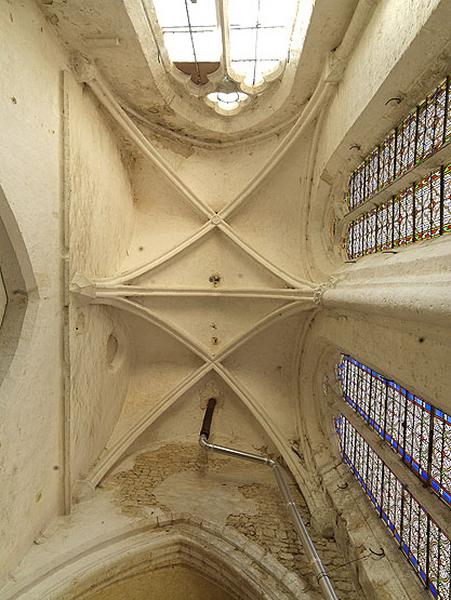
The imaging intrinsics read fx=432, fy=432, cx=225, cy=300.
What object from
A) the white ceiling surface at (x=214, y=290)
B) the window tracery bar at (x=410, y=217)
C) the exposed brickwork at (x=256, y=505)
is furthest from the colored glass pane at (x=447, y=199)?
the exposed brickwork at (x=256, y=505)

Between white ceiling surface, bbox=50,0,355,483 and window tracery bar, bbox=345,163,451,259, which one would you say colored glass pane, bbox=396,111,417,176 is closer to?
window tracery bar, bbox=345,163,451,259

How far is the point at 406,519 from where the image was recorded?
4602 mm

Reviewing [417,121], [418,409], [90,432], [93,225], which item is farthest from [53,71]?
[418,409]

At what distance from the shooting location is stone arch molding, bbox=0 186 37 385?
168 inches

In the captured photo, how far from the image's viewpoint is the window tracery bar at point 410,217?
13.9ft

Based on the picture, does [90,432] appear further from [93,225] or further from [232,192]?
[232,192]

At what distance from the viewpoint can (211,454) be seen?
7406mm

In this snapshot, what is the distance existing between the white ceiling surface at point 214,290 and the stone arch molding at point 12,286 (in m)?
2.38

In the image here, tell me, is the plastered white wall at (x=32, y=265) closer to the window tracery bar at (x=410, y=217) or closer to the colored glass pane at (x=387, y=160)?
the colored glass pane at (x=387, y=160)

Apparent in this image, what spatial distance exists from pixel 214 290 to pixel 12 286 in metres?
3.77

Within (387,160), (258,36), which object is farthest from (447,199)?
(258,36)

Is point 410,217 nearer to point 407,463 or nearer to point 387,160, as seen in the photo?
point 387,160

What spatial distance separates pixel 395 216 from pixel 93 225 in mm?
4099

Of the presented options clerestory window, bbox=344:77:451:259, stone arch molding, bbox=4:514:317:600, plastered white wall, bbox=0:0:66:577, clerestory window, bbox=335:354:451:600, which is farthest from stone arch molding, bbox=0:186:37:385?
clerestory window, bbox=335:354:451:600
